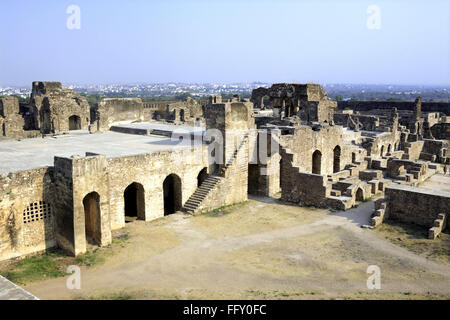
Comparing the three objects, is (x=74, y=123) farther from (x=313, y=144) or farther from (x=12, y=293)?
(x=12, y=293)

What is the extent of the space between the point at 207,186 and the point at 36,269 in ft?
26.7

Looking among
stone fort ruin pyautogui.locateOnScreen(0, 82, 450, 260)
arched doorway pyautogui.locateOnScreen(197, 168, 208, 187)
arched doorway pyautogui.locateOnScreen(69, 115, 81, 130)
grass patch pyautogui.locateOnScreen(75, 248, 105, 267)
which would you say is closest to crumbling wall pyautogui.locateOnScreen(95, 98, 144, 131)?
stone fort ruin pyautogui.locateOnScreen(0, 82, 450, 260)

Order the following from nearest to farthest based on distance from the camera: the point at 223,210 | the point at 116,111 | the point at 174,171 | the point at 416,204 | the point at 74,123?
the point at 416,204 → the point at 174,171 → the point at 223,210 → the point at 116,111 → the point at 74,123

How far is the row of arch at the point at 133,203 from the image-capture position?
1367 centimetres

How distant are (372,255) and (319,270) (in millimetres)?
2314

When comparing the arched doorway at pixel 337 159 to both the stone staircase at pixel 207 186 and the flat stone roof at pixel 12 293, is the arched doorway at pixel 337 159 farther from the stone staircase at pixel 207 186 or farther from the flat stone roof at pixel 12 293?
the flat stone roof at pixel 12 293

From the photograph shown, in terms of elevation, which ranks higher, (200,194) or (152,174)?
(152,174)

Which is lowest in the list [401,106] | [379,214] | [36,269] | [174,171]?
[36,269]

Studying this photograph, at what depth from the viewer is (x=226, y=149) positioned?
727 inches

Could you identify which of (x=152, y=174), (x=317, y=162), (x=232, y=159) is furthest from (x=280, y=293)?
(x=317, y=162)

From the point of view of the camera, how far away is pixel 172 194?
1934 centimetres

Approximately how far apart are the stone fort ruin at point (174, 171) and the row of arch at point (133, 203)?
0.05 meters

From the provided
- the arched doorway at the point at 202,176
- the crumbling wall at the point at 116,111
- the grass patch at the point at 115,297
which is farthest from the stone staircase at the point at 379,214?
the crumbling wall at the point at 116,111

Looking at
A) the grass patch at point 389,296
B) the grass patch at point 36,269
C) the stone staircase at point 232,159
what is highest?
the stone staircase at point 232,159
